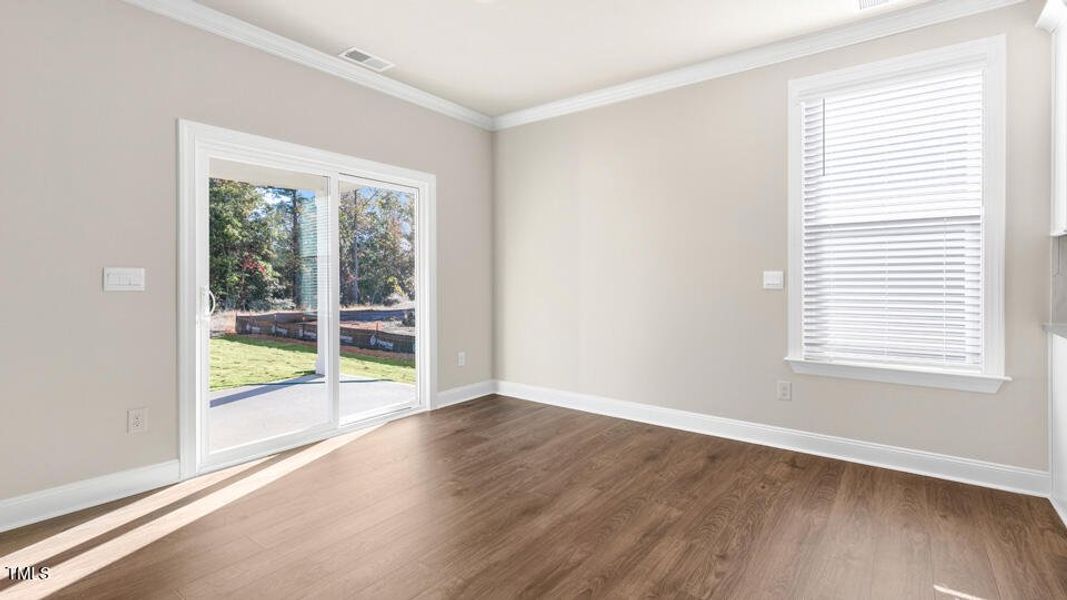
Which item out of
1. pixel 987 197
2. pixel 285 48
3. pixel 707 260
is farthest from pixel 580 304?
pixel 285 48

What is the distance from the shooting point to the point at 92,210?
2658mm

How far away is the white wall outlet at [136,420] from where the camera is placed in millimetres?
2809

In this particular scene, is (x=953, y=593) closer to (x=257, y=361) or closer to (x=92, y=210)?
(x=257, y=361)

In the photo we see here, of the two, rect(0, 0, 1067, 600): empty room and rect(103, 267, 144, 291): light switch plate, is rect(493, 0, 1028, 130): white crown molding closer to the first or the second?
rect(0, 0, 1067, 600): empty room

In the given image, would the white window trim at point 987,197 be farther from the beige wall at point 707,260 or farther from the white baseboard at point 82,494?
the white baseboard at point 82,494

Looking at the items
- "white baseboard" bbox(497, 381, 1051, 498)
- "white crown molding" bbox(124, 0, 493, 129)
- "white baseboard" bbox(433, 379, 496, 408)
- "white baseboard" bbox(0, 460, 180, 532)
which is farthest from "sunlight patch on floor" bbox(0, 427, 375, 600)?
"white crown molding" bbox(124, 0, 493, 129)

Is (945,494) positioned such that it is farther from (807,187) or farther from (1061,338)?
(807,187)

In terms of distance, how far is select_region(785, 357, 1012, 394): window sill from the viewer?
2.88m

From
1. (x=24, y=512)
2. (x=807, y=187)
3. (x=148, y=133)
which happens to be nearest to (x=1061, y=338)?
(x=807, y=187)

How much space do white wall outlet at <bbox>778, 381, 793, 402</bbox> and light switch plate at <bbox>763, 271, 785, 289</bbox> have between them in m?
0.68

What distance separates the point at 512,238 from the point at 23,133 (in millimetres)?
3479

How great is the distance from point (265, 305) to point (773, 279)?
3559mm

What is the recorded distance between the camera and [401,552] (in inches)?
87.6

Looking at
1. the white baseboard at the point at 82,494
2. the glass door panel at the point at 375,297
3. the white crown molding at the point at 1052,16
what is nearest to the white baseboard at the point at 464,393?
the glass door panel at the point at 375,297
